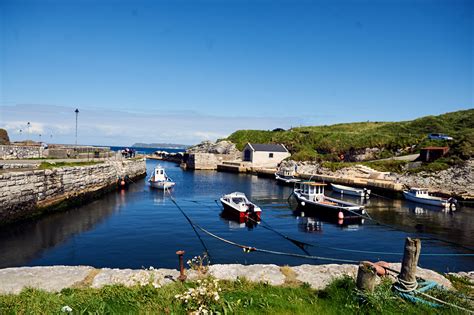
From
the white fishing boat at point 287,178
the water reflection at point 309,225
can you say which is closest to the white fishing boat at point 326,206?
the water reflection at point 309,225

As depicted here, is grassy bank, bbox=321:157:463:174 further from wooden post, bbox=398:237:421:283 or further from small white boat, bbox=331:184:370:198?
wooden post, bbox=398:237:421:283

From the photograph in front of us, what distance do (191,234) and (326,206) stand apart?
14.7 metres

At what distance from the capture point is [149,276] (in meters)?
8.34

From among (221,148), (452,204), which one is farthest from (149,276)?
(221,148)

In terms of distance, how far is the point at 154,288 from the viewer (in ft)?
24.4

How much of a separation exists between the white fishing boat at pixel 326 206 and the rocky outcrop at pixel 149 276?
20512 millimetres

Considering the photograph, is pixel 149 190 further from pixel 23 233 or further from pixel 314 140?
pixel 314 140

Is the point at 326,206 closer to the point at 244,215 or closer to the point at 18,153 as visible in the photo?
the point at 244,215

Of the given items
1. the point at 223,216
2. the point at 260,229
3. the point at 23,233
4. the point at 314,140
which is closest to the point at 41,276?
the point at 23,233

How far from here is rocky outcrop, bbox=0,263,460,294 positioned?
8.05 meters

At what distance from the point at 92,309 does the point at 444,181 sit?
4947 centimetres

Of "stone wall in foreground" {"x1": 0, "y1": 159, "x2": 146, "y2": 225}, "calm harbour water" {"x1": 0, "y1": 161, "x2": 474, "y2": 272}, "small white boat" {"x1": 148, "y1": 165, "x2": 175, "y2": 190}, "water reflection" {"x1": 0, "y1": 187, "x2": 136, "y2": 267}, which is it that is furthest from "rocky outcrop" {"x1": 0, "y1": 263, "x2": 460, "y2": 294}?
"small white boat" {"x1": 148, "y1": 165, "x2": 175, "y2": 190}

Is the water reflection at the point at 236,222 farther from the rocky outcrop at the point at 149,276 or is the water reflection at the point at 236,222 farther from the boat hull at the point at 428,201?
the boat hull at the point at 428,201

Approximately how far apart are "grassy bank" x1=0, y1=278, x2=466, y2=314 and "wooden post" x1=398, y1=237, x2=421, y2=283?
0.50 meters
